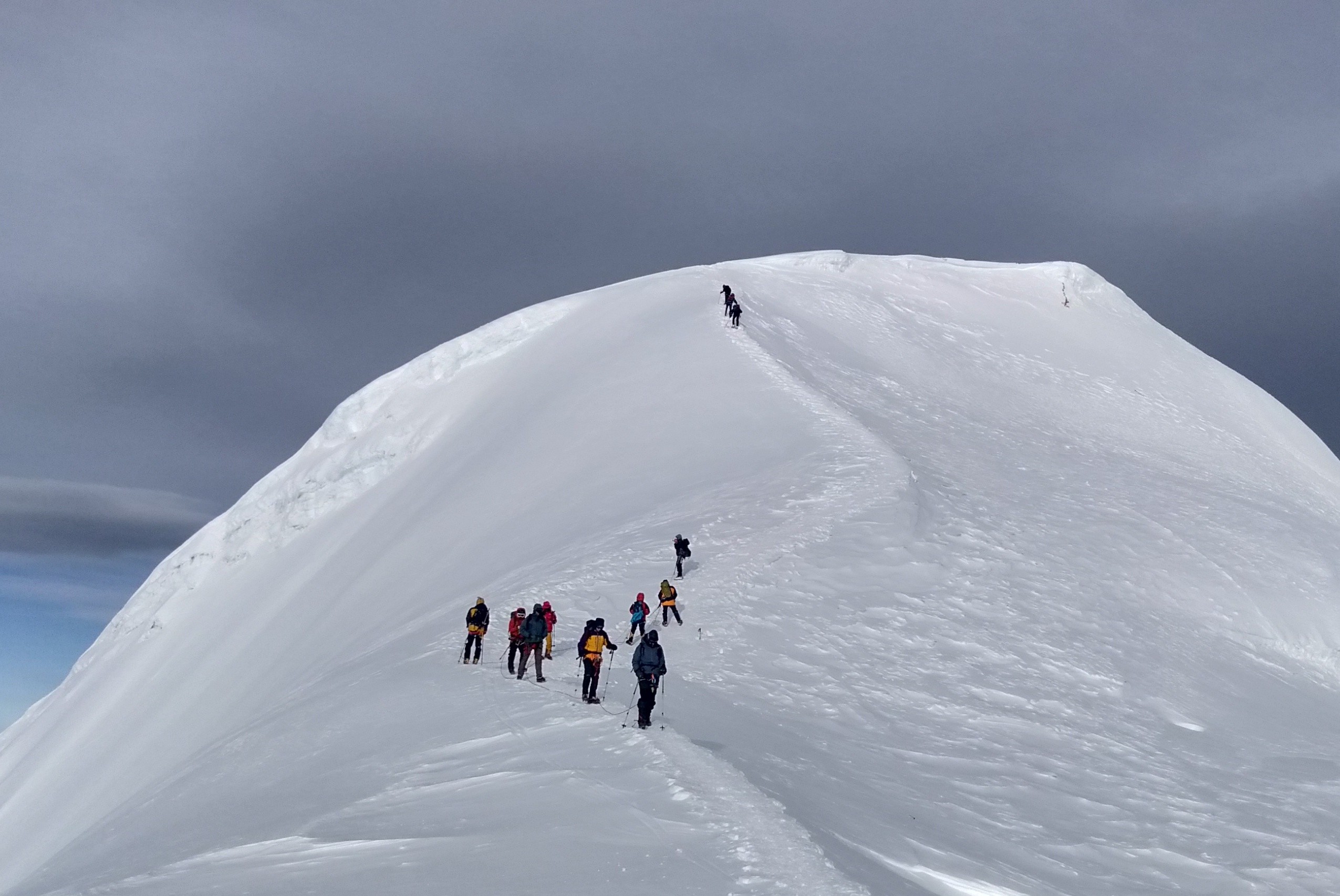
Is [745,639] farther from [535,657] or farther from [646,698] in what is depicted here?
[646,698]

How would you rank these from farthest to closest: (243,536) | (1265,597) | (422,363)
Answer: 1. (422,363)
2. (243,536)
3. (1265,597)

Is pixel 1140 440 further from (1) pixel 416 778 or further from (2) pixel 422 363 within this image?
(1) pixel 416 778

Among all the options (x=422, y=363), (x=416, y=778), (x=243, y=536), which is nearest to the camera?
(x=416, y=778)

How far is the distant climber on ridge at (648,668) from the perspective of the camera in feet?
37.2

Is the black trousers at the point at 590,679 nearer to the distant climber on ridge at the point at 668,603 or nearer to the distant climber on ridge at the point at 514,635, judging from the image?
the distant climber on ridge at the point at 514,635

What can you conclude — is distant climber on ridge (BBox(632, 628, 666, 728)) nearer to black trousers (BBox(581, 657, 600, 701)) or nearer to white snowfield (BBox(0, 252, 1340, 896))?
white snowfield (BBox(0, 252, 1340, 896))

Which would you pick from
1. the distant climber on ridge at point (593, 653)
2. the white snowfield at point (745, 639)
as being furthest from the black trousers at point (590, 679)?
the white snowfield at point (745, 639)

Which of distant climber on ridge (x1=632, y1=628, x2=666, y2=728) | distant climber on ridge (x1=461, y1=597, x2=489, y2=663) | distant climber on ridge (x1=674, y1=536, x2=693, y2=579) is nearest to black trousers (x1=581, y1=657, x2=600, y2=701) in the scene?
distant climber on ridge (x1=632, y1=628, x2=666, y2=728)

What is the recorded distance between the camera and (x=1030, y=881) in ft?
32.3

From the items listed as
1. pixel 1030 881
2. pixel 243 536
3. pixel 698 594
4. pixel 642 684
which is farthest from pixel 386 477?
pixel 1030 881

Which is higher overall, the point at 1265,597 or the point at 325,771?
the point at 1265,597

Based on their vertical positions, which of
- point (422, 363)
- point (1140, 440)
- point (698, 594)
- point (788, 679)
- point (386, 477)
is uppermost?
point (422, 363)

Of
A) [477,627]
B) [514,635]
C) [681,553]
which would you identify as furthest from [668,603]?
[477,627]

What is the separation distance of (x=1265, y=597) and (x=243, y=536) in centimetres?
3960
